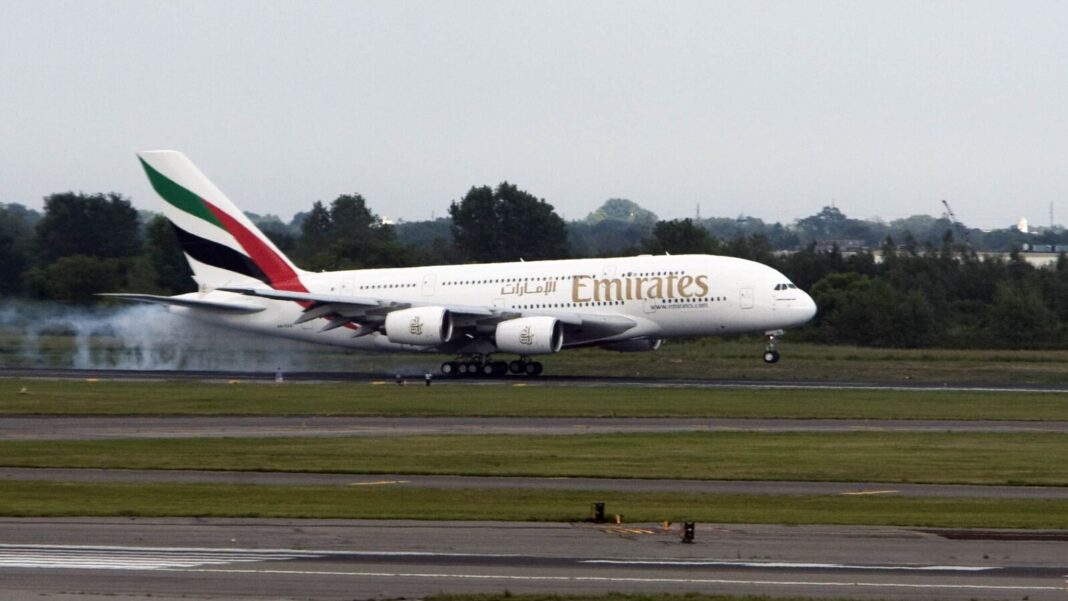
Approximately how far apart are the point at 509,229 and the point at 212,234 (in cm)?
3698

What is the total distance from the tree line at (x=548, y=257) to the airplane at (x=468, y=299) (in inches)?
383

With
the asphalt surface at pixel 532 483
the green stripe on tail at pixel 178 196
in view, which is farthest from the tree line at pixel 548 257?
the asphalt surface at pixel 532 483

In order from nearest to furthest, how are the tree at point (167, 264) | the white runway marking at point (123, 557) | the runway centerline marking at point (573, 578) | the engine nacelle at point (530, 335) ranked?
the runway centerline marking at point (573, 578)
the white runway marking at point (123, 557)
the engine nacelle at point (530, 335)
the tree at point (167, 264)

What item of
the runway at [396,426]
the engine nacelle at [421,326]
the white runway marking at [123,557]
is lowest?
the white runway marking at [123,557]

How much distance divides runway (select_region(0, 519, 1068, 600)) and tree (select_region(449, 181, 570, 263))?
7190 centimetres

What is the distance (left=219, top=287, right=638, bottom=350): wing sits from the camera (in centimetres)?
5541

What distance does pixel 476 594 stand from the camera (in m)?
15.3

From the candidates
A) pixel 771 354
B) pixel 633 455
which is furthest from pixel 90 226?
pixel 633 455

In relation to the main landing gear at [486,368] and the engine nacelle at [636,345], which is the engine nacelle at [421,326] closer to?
the main landing gear at [486,368]

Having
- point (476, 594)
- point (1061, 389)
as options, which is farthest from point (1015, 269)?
point (476, 594)

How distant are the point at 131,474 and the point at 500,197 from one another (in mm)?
72304

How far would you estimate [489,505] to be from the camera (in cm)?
2277

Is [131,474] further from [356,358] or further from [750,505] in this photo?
[356,358]

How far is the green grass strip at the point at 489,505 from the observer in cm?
2128
